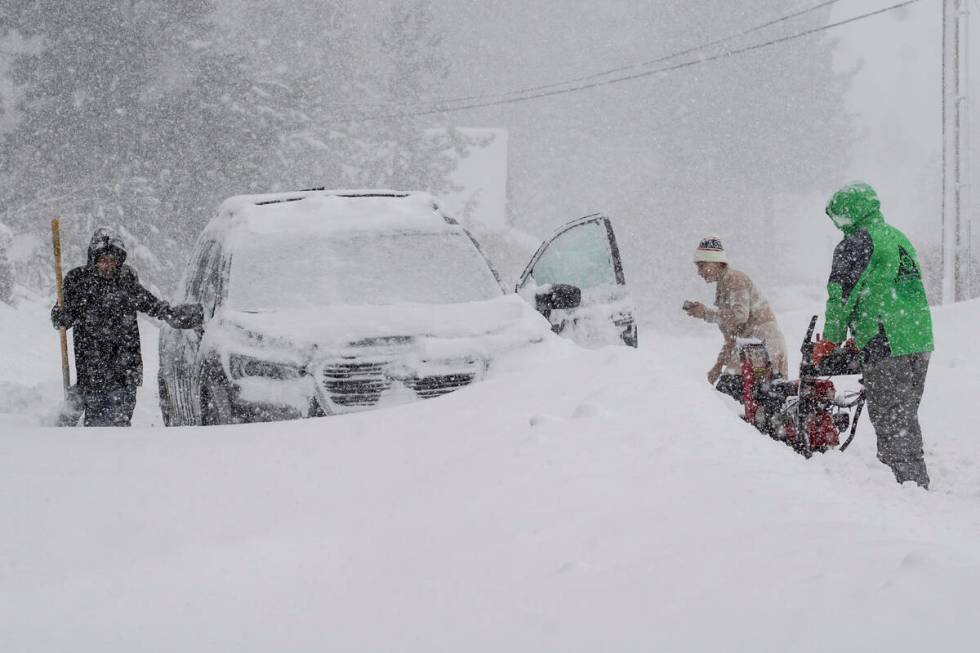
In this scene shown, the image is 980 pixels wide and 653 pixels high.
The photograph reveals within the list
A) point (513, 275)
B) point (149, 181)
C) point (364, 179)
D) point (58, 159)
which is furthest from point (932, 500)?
point (513, 275)

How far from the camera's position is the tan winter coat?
24.4 ft

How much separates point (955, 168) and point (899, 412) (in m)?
17.2

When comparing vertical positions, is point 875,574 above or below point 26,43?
below

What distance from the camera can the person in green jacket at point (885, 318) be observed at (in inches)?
223

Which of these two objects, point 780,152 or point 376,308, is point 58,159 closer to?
point 376,308

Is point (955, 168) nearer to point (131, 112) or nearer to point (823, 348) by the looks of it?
point (823, 348)

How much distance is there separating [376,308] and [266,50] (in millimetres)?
39790

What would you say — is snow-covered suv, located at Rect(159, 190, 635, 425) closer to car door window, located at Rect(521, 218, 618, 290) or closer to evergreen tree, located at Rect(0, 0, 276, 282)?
car door window, located at Rect(521, 218, 618, 290)

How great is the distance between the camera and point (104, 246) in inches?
264

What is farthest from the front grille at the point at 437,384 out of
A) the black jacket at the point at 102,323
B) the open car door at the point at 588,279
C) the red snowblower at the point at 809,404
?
the black jacket at the point at 102,323

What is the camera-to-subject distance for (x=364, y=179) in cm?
4172

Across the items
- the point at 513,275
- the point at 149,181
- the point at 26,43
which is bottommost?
the point at 513,275

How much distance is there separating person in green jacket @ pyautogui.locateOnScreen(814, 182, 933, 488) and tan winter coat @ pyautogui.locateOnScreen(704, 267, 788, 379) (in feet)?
5.27

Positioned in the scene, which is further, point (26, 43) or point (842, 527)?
point (26, 43)
